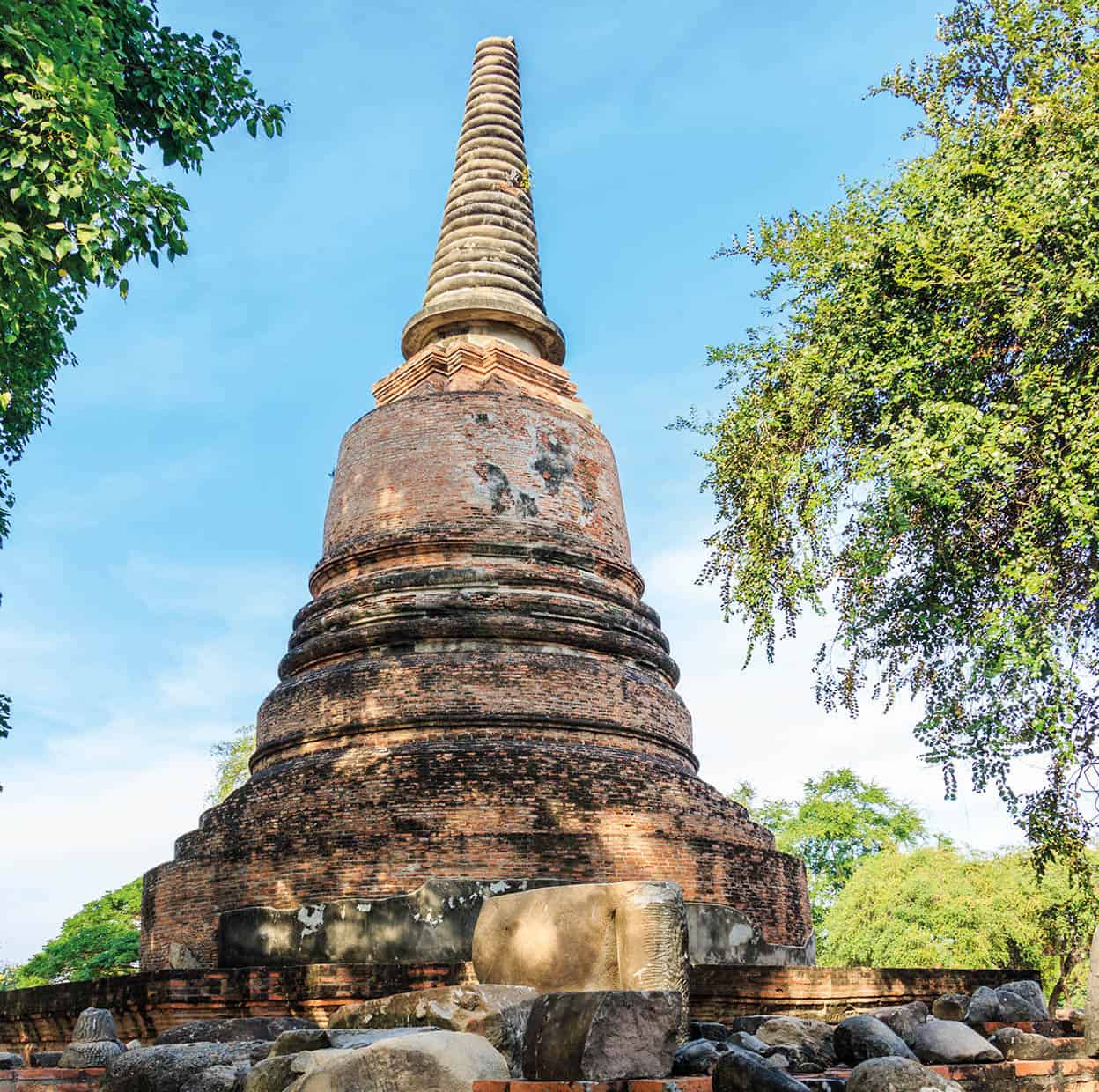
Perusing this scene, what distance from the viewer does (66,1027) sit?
749cm

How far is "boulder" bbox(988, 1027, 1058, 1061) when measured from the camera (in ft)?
15.5

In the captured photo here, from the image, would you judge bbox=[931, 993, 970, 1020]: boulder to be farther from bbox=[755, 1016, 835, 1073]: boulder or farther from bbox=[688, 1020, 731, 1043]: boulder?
bbox=[688, 1020, 731, 1043]: boulder

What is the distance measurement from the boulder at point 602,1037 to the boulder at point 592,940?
301 millimetres

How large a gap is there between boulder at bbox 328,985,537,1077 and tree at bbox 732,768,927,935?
25.1 m

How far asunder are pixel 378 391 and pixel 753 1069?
434 inches

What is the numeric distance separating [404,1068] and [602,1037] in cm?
73

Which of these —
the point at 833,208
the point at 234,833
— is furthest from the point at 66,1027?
the point at 833,208

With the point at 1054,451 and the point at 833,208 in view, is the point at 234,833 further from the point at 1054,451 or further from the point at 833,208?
the point at 833,208

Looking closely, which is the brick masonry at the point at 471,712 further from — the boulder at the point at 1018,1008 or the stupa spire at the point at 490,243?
the boulder at the point at 1018,1008

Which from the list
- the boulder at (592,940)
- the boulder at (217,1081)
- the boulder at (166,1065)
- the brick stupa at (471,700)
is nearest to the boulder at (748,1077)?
the boulder at (592,940)

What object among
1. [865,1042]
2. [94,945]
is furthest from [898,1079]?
[94,945]

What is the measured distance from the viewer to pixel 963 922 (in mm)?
20562

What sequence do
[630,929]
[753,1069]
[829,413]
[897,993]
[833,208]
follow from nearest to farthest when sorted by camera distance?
[753,1069]
[630,929]
[897,993]
[829,413]
[833,208]

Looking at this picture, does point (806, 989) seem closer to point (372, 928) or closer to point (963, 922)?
point (372, 928)
